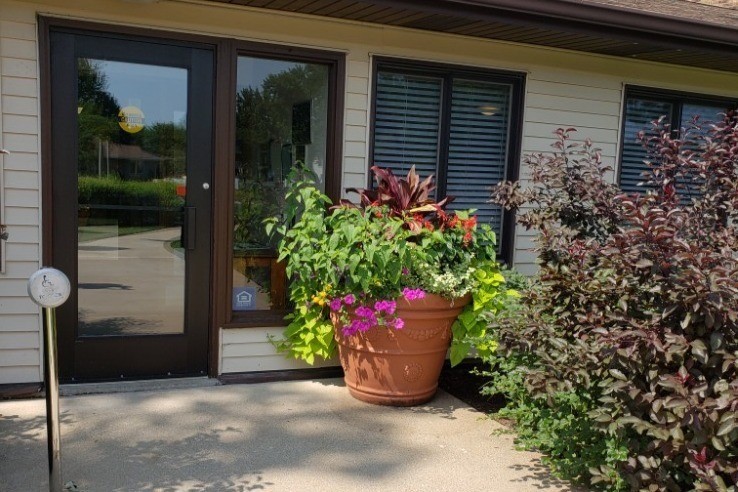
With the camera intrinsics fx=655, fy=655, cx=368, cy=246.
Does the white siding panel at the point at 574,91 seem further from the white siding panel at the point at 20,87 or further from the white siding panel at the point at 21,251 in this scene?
the white siding panel at the point at 21,251

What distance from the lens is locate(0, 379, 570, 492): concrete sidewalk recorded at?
10.5ft

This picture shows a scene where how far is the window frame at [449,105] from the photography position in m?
4.96

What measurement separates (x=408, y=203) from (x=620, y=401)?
2.03 m

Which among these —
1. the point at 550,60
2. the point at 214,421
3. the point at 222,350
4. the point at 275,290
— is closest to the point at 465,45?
the point at 550,60

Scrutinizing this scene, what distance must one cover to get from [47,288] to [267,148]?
7.92ft

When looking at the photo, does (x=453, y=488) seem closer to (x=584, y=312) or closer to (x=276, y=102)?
(x=584, y=312)

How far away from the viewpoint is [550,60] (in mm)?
5398

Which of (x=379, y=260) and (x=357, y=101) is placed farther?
(x=357, y=101)

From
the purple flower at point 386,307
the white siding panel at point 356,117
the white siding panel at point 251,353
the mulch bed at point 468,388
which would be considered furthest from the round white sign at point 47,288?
the mulch bed at point 468,388

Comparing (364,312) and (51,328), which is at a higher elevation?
(51,328)

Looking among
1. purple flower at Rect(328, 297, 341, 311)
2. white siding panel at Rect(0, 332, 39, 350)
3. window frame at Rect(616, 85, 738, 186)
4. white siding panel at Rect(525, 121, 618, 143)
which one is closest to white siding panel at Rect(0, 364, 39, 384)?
white siding panel at Rect(0, 332, 39, 350)

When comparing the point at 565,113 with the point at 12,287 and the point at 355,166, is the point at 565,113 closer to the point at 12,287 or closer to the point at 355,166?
the point at 355,166

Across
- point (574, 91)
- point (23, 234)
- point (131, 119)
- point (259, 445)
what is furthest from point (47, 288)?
point (574, 91)

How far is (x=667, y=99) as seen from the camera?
19.5ft
